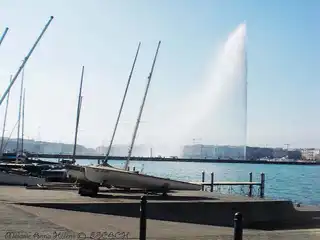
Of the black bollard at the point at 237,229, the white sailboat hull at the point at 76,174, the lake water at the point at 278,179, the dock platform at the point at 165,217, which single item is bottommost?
the lake water at the point at 278,179

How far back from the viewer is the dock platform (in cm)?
1239

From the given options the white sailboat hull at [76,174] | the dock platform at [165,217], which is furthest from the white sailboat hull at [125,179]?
the dock platform at [165,217]

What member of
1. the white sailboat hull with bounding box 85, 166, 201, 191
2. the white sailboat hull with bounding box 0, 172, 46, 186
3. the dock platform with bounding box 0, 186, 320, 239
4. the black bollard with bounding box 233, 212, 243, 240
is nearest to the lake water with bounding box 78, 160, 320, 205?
the white sailboat hull with bounding box 0, 172, 46, 186

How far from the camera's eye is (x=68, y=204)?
15656 millimetres

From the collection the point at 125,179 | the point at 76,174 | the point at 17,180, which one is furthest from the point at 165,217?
the point at 17,180

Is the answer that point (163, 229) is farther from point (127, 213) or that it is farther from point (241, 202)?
point (241, 202)

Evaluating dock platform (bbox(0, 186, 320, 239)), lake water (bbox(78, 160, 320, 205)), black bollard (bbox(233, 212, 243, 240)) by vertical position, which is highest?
black bollard (bbox(233, 212, 243, 240))

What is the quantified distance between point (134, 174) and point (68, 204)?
21.9 ft

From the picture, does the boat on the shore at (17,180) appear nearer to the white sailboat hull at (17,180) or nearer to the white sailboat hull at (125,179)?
the white sailboat hull at (17,180)

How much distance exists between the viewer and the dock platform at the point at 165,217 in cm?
1239

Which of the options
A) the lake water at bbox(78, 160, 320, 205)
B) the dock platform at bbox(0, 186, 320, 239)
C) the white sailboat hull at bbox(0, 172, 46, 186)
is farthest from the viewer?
the lake water at bbox(78, 160, 320, 205)

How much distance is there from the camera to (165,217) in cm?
1727

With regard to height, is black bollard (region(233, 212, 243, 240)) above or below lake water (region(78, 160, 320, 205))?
above

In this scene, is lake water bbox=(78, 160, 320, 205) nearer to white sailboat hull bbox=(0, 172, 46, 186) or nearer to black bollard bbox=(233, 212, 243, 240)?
white sailboat hull bbox=(0, 172, 46, 186)
